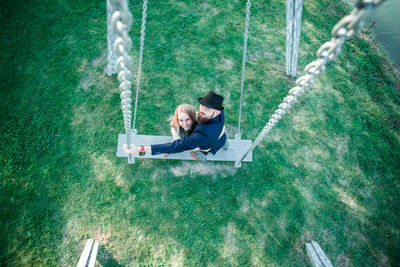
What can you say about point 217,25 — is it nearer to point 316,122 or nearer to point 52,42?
point 316,122

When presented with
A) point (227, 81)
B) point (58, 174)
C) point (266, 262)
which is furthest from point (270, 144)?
point (58, 174)

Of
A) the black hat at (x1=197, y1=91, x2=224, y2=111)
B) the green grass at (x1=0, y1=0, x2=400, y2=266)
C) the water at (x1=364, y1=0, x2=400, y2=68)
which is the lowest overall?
the green grass at (x1=0, y1=0, x2=400, y2=266)

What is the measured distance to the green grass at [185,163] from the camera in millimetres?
3832

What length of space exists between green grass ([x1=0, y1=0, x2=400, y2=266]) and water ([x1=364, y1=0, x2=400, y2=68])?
4.19 feet

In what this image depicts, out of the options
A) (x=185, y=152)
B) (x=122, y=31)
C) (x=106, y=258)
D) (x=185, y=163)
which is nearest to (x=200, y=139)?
(x=185, y=152)

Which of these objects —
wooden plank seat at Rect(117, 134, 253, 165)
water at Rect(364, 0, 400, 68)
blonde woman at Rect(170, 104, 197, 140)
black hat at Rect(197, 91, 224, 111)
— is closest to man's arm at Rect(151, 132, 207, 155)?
blonde woman at Rect(170, 104, 197, 140)

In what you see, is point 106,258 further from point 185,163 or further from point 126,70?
point 126,70

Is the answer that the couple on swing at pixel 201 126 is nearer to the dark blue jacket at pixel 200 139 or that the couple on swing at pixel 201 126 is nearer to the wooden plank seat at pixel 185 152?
the dark blue jacket at pixel 200 139

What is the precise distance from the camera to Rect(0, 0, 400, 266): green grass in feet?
12.6

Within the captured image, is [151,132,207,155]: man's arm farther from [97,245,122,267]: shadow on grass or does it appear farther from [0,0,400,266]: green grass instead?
[97,245,122,267]: shadow on grass

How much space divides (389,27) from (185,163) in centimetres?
791

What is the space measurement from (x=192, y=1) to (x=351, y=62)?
451 centimetres

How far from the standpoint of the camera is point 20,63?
4.71 meters

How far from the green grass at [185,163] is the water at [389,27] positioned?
128 centimetres
